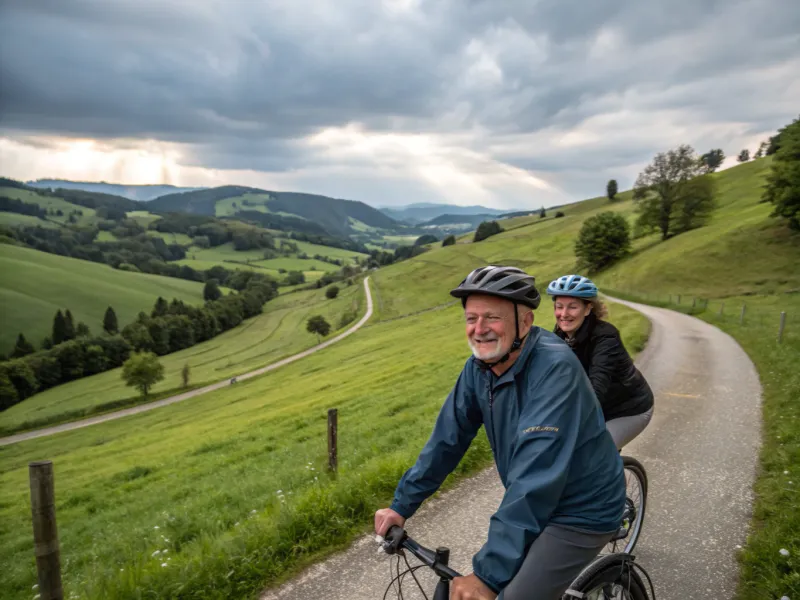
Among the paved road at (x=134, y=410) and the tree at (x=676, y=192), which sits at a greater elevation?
the tree at (x=676, y=192)

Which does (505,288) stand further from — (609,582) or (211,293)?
(211,293)

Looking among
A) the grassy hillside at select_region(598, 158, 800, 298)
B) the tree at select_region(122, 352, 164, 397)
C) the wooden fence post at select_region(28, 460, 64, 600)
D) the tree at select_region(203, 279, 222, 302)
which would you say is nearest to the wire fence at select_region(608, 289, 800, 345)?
the grassy hillside at select_region(598, 158, 800, 298)

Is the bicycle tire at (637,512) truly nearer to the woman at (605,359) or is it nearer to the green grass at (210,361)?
the woman at (605,359)

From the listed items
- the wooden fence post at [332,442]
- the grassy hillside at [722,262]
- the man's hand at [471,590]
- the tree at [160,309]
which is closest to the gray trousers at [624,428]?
the man's hand at [471,590]

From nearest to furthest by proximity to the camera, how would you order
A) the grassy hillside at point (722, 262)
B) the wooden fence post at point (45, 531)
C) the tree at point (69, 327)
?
1. the wooden fence post at point (45, 531)
2. the grassy hillside at point (722, 262)
3. the tree at point (69, 327)

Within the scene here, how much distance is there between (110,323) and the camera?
116 m

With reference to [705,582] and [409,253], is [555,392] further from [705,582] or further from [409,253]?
[409,253]

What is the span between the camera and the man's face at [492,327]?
2955 mm

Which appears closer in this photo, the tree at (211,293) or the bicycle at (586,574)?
the bicycle at (586,574)

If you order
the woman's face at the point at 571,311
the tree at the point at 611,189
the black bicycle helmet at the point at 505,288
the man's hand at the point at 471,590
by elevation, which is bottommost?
the man's hand at the point at 471,590

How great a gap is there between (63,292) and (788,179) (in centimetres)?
15155

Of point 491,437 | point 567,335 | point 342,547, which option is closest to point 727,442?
point 567,335

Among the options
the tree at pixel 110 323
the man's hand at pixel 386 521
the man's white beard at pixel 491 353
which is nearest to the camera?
the man's white beard at pixel 491 353

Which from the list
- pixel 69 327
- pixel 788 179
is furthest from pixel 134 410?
pixel 788 179
